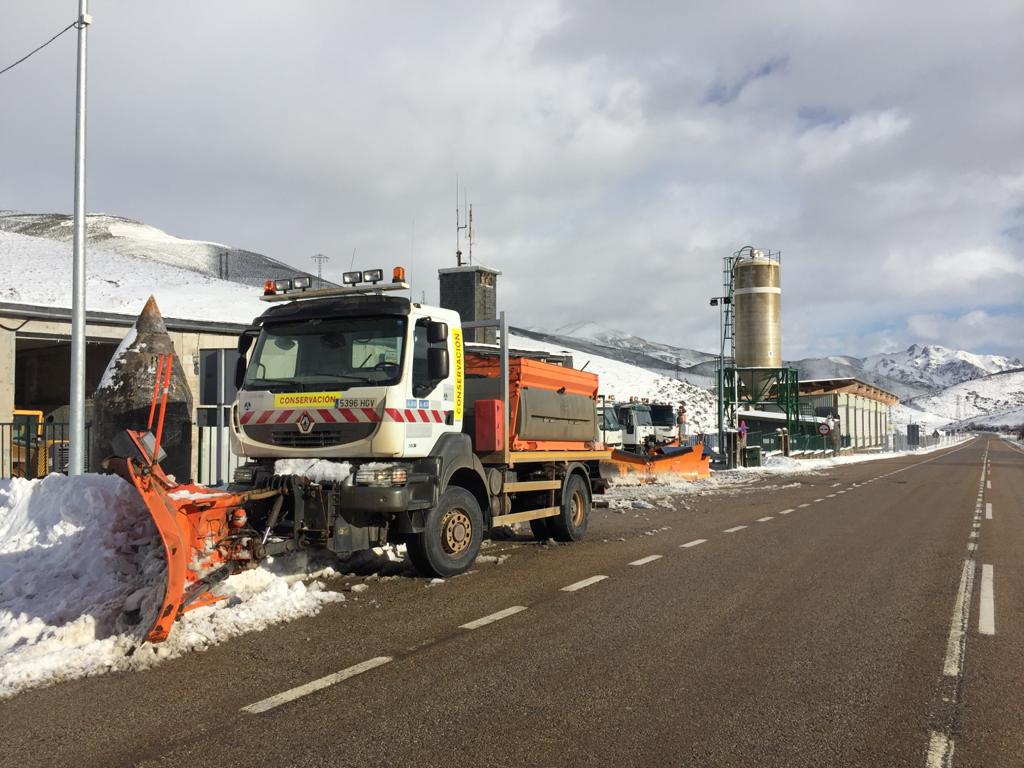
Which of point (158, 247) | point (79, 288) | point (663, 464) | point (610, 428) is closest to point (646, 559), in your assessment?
point (79, 288)

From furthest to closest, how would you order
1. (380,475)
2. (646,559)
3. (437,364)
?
(646,559) < (437,364) < (380,475)

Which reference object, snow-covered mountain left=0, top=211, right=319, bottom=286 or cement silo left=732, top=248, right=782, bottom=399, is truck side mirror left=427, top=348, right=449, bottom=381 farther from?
snow-covered mountain left=0, top=211, right=319, bottom=286

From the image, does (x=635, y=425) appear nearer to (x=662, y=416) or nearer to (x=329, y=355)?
(x=662, y=416)

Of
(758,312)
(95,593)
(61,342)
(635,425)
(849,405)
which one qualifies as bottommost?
(95,593)

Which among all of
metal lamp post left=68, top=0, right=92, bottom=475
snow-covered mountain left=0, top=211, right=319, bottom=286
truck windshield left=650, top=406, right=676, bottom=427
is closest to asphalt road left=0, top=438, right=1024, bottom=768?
metal lamp post left=68, top=0, right=92, bottom=475

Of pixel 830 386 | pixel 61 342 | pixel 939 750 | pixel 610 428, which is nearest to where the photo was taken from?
pixel 939 750

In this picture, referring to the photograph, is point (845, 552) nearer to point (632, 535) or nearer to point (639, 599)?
point (632, 535)

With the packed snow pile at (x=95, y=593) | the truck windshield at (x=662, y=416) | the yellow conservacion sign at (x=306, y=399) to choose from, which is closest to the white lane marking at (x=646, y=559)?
the packed snow pile at (x=95, y=593)

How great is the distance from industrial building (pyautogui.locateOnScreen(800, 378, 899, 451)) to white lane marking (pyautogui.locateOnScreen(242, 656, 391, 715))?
57.0 metres

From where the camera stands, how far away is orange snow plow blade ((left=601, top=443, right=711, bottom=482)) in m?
22.2

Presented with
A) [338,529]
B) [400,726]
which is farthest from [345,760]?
[338,529]

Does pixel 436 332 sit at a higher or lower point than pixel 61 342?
lower

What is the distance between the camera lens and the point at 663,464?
23516 millimetres

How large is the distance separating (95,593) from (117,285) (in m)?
66.8
